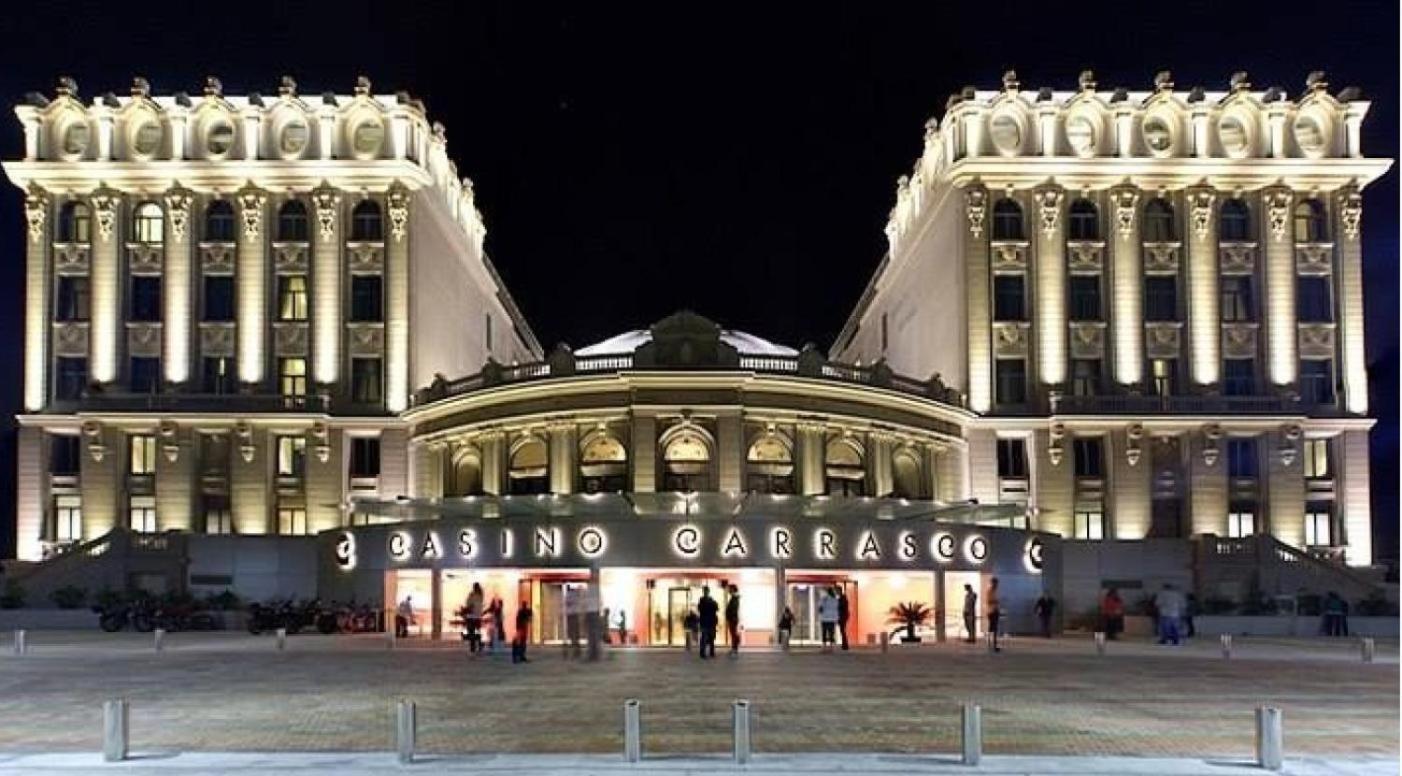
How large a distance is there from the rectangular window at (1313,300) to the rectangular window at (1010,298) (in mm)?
13496

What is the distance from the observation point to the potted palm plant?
60594 millimetres

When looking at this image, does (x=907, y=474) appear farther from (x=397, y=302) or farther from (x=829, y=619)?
(x=397, y=302)

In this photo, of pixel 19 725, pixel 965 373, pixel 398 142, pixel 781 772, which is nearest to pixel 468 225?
pixel 398 142

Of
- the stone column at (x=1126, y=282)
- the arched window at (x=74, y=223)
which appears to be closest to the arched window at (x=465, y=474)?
the arched window at (x=74, y=223)

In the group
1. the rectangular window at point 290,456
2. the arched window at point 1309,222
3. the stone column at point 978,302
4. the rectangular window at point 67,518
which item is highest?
the arched window at point 1309,222

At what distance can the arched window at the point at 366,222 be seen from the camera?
85062 millimetres

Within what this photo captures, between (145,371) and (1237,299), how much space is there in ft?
177

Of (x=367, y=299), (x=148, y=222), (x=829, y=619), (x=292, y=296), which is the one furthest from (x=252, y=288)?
(x=829, y=619)

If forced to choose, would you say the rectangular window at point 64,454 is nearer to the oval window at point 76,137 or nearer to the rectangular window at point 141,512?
the rectangular window at point 141,512

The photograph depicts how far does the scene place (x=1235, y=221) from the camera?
280 feet

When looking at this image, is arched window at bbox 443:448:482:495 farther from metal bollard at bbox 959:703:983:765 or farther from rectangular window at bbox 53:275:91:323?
metal bollard at bbox 959:703:983:765

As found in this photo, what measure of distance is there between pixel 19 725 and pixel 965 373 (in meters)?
61.9

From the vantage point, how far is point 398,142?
8450cm

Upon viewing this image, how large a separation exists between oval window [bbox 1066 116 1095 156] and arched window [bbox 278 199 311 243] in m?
38.0
